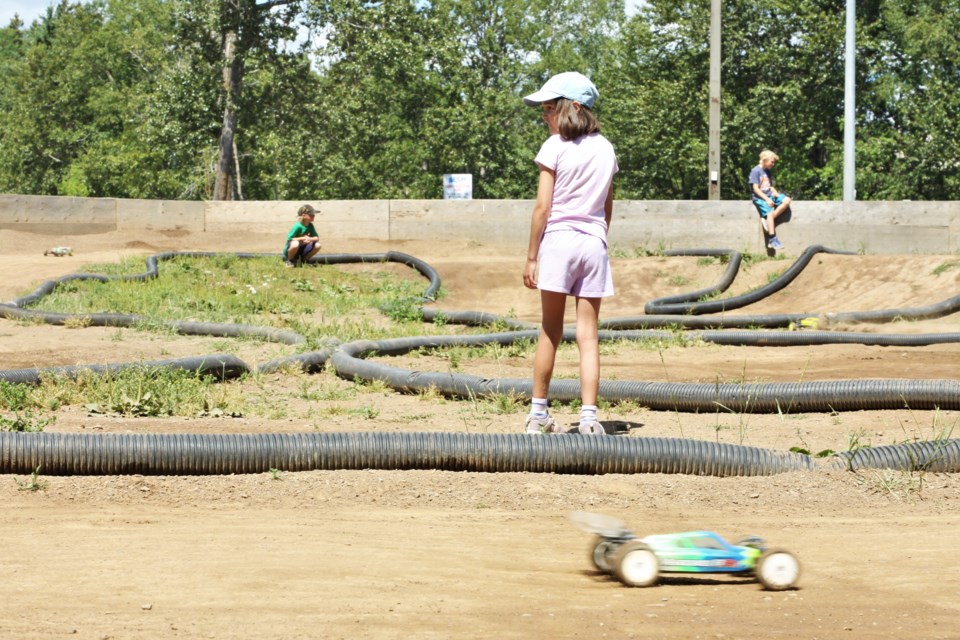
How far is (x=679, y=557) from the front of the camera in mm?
4027

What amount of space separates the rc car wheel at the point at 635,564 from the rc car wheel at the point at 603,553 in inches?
2.5

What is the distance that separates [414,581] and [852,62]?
24448 mm

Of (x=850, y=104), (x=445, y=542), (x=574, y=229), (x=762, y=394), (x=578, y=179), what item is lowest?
(x=445, y=542)

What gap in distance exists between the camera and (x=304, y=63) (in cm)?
3750

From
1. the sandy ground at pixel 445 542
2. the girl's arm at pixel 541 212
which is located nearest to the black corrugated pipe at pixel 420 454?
the sandy ground at pixel 445 542

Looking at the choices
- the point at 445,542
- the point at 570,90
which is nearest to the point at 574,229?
the point at 570,90

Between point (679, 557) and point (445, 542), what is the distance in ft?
3.07

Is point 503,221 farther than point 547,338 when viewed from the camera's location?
Yes

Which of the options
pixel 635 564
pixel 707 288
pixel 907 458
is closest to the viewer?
pixel 635 564

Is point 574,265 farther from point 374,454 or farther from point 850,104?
point 850,104

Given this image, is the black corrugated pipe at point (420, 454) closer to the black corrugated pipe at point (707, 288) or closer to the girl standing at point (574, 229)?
the girl standing at point (574, 229)

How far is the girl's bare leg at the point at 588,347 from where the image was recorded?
6.56 metres

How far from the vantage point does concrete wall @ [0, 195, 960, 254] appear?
22.7m

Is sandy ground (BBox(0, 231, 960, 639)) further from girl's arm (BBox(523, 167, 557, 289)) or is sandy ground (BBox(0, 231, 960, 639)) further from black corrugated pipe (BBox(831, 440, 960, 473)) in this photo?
girl's arm (BBox(523, 167, 557, 289))
